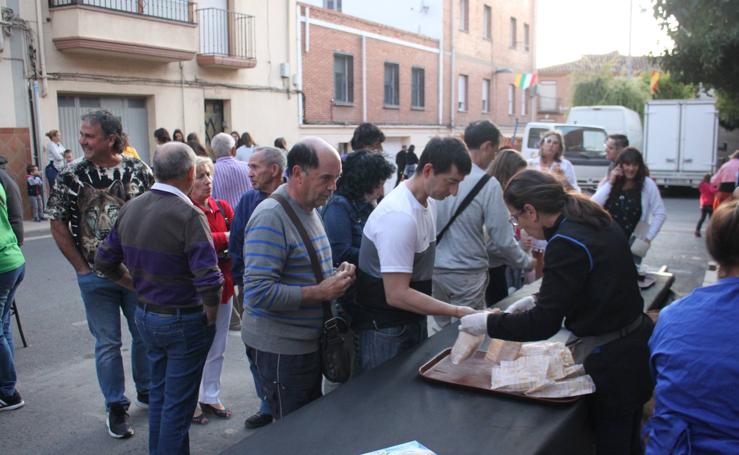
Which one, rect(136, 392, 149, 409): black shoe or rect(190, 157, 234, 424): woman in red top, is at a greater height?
rect(190, 157, 234, 424): woman in red top

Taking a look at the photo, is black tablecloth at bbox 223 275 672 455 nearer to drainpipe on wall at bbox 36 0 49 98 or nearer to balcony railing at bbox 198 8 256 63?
drainpipe on wall at bbox 36 0 49 98

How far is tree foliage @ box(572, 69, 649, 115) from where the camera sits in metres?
36.0

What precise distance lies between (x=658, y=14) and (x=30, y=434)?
27.4 feet

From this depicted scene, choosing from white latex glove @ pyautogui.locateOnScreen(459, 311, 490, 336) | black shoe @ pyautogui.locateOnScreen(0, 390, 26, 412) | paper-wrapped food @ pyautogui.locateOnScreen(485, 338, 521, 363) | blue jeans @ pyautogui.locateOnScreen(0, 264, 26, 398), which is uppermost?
white latex glove @ pyautogui.locateOnScreen(459, 311, 490, 336)

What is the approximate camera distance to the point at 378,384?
2711 millimetres

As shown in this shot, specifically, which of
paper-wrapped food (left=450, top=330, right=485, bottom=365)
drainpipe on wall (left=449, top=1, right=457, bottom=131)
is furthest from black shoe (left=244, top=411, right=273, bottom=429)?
drainpipe on wall (left=449, top=1, right=457, bottom=131)

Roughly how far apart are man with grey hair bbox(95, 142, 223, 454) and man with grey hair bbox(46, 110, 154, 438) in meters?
0.64

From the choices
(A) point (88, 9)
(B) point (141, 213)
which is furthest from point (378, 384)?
(A) point (88, 9)

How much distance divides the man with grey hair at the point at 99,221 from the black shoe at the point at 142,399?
0.34 m

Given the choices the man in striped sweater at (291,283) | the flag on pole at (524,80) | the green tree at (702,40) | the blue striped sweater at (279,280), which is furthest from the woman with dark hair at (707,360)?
the flag on pole at (524,80)

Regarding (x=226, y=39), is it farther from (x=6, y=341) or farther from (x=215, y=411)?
(x=215, y=411)

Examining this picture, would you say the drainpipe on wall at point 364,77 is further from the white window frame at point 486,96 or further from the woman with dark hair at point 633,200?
the woman with dark hair at point 633,200

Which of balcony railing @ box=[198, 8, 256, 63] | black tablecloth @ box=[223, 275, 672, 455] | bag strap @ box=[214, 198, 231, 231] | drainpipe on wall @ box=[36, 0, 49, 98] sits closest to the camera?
black tablecloth @ box=[223, 275, 672, 455]

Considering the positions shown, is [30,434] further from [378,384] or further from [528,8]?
[528,8]
